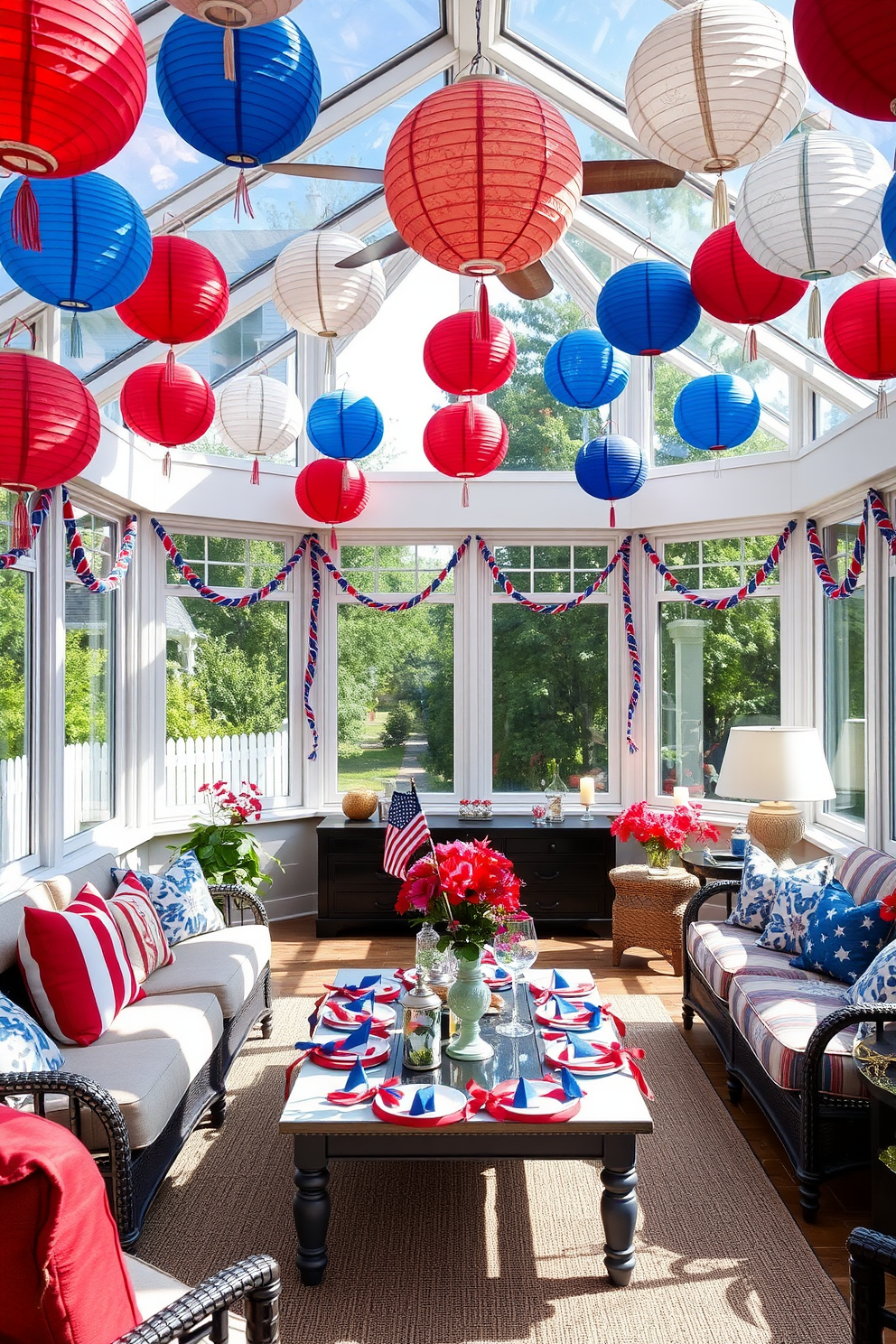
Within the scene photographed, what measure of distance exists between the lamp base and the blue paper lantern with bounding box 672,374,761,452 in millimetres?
1857

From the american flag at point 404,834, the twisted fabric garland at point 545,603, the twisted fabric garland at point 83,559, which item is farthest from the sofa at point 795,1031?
the twisted fabric garland at point 83,559

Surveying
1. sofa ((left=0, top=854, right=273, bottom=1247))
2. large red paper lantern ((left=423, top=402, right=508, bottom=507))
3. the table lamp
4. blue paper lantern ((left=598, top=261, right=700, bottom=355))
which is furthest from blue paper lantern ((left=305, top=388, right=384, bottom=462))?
the table lamp

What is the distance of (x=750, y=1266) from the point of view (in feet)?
8.96

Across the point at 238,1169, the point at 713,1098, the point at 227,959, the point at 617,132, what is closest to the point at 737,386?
the point at 617,132

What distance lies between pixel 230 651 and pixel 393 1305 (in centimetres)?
439

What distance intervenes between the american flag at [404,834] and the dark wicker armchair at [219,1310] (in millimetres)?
1612

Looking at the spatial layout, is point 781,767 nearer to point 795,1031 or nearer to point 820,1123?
point 795,1031

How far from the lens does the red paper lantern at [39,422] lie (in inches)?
109

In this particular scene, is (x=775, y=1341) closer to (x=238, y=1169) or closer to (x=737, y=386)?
(x=238, y=1169)

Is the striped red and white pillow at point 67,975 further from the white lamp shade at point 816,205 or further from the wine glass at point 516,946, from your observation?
the white lamp shade at point 816,205

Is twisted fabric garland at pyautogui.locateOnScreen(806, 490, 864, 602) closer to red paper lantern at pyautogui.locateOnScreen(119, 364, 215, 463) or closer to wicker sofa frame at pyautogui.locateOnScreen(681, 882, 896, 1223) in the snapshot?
wicker sofa frame at pyautogui.locateOnScreen(681, 882, 896, 1223)

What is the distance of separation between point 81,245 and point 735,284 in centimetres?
183

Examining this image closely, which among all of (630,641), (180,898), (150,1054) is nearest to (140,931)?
(180,898)

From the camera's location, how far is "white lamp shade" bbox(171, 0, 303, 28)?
5.64 ft
